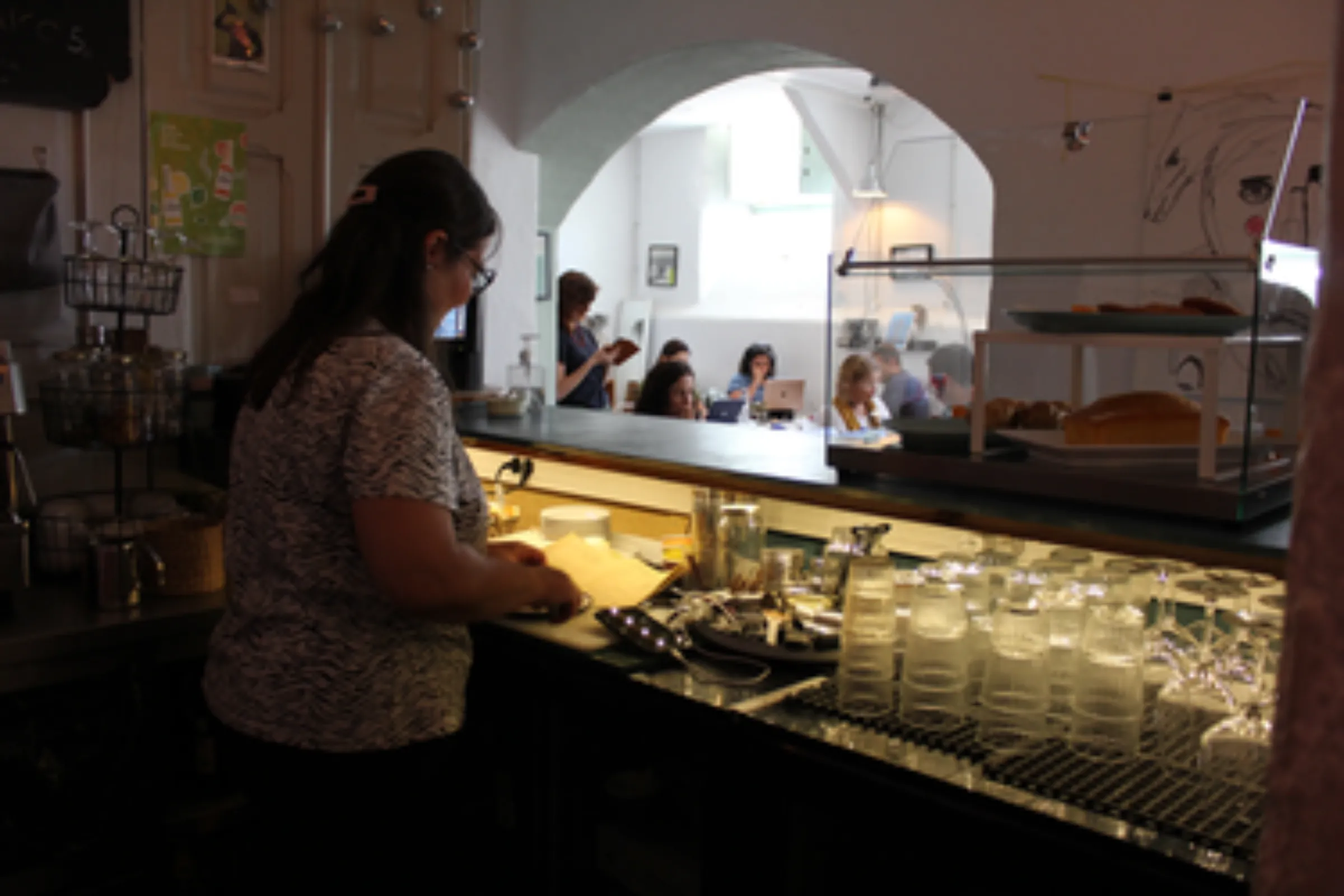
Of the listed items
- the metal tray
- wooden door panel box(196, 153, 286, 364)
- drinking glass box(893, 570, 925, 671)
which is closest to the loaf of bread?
drinking glass box(893, 570, 925, 671)

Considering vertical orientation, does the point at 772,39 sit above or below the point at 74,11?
above

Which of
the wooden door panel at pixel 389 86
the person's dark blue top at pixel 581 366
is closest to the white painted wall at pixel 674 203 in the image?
the person's dark blue top at pixel 581 366

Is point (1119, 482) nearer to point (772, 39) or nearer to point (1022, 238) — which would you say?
point (1022, 238)

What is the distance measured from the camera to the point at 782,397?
3.21 m

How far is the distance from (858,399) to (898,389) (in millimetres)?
114

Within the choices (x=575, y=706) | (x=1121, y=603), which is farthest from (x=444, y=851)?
(x=1121, y=603)

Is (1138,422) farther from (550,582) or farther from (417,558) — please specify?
(417,558)

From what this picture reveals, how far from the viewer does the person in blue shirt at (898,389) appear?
1.87 m

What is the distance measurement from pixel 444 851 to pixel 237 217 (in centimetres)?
206

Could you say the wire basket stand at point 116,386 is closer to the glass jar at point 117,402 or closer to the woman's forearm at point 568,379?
the glass jar at point 117,402

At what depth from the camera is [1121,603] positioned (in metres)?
1.65

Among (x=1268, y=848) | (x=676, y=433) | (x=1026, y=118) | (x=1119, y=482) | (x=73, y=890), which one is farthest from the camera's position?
(x=1026, y=118)

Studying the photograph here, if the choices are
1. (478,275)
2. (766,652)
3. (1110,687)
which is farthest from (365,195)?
(1110,687)

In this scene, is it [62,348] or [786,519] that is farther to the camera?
[62,348]
